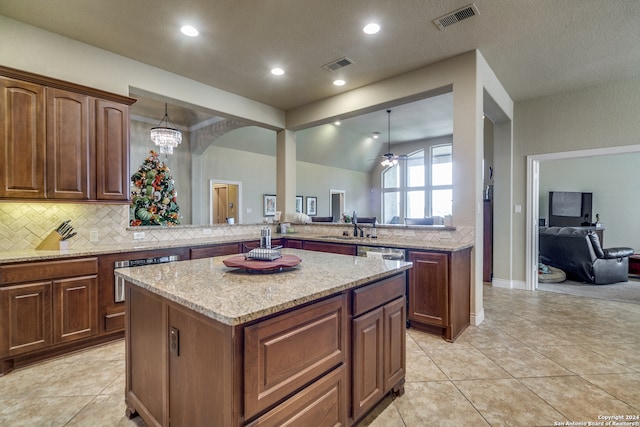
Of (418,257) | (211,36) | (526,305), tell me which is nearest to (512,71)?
(418,257)

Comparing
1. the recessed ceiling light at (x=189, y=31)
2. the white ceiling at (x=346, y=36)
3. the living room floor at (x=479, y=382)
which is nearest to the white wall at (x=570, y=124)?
the white ceiling at (x=346, y=36)

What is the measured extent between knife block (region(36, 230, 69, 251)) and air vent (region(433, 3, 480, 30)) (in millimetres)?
3906

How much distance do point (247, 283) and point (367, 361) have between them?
810 mm

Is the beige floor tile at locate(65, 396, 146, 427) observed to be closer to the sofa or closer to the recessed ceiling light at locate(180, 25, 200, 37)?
the recessed ceiling light at locate(180, 25, 200, 37)

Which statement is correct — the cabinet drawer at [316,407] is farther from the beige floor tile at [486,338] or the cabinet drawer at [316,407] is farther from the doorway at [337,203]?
the doorway at [337,203]

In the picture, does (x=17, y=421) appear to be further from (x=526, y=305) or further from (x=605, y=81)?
(x=605, y=81)

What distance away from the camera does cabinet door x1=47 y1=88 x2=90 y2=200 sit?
8.59 ft

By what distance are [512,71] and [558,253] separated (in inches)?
143

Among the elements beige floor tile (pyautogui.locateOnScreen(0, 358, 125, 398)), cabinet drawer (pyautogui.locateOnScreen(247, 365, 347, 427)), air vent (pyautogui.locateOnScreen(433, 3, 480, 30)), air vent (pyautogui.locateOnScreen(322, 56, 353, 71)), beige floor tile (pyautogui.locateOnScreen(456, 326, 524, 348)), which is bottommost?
beige floor tile (pyautogui.locateOnScreen(0, 358, 125, 398))

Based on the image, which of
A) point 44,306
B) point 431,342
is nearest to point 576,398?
point 431,342

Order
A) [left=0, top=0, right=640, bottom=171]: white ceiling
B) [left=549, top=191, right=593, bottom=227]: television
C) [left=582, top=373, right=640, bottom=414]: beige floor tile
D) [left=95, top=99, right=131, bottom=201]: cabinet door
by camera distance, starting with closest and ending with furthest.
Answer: [left=582, top=373, right=640, bottom=414]: beige floor tile → [left=0, top=0, right=640, bottom=171]: white ceiling → [left=95, top=99, right=131, bottom=201]: cabinet door → [left=549, top=191, right=593, bottom=227]: television

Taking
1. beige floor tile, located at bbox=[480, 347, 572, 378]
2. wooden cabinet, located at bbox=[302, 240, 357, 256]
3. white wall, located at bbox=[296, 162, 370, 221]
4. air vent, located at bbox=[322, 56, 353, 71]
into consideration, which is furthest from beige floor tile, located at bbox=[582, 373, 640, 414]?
white wall, located at bbox=[296, 162, 370, 221]

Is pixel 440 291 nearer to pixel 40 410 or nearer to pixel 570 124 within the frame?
pixel 40 410

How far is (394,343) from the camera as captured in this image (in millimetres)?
1890
